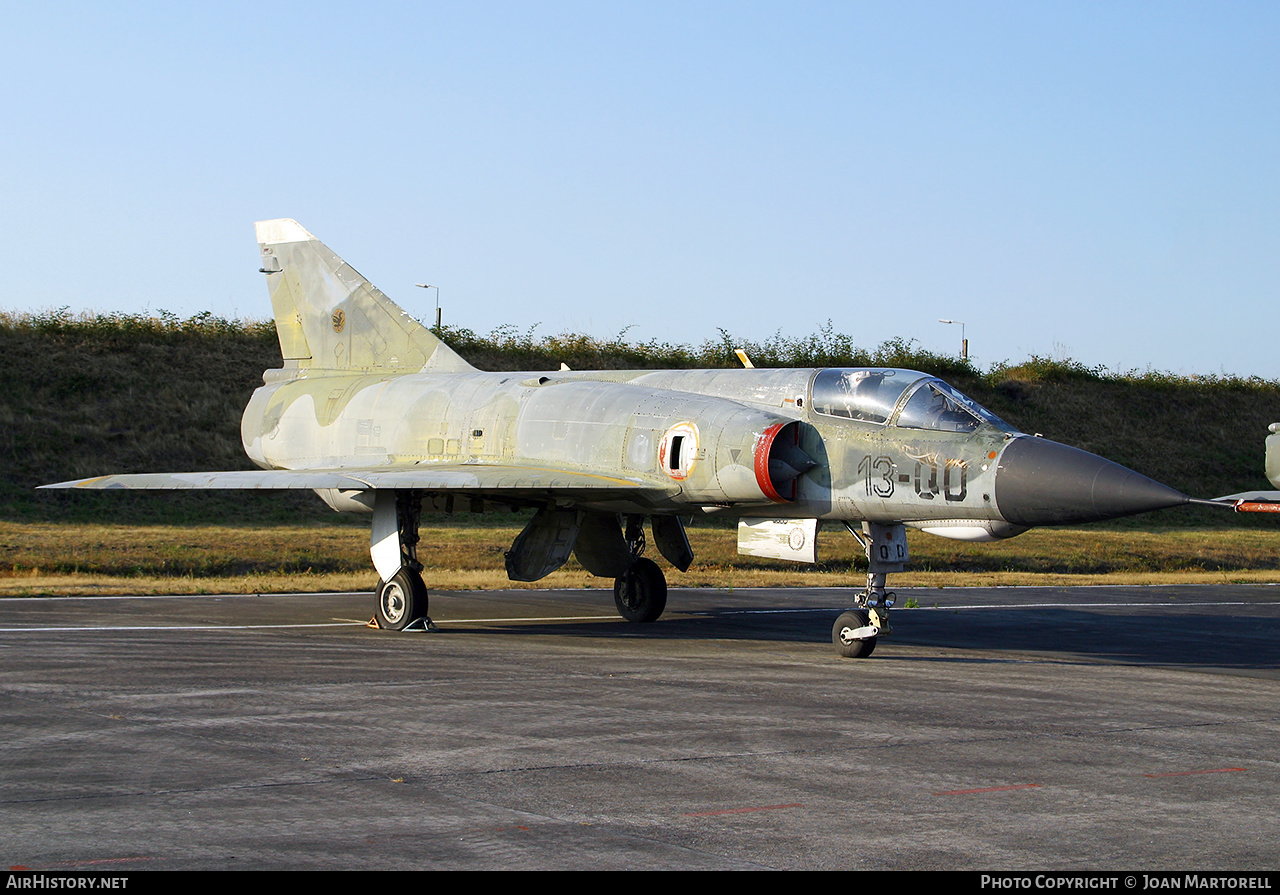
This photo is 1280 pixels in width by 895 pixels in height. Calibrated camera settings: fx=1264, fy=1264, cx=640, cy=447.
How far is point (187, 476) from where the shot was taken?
1527 centimetres

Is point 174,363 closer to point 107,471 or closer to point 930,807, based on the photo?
point 107,471

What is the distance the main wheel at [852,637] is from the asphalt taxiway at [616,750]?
7.0 inches

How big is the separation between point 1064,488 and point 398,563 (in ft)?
24.9

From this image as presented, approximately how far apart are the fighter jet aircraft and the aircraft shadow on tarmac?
930 mm

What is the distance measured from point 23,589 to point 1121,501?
1527 centimetres

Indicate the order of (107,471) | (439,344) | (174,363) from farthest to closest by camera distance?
(174,363) → (107,471) → (439,344)

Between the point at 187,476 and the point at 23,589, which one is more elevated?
the point at 187,476

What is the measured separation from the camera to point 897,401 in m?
13.1

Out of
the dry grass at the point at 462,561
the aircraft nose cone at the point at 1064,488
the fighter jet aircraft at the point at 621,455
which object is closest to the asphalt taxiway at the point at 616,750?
the fighter jet aircraft at the point at 621,455

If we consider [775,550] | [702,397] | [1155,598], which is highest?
[702,397]

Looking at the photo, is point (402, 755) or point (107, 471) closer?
point (402, 755)

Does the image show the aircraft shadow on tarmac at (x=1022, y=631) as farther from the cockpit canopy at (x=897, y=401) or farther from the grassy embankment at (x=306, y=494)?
the grassy embankment at (x=306, y=494)
